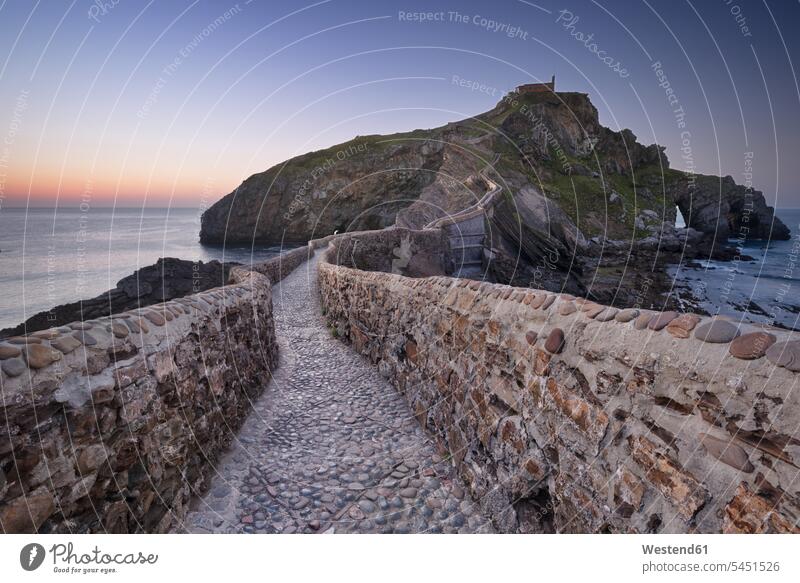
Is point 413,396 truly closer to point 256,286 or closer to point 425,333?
point 425,333

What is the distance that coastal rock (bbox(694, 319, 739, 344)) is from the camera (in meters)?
2.46

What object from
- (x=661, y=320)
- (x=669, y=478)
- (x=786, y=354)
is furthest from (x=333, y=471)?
(x=786, y=354)

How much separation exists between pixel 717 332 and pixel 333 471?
15.8 ft

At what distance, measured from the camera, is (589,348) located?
10.8 feet

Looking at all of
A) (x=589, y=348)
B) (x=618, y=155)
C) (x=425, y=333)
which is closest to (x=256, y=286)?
(x=425, y=333)

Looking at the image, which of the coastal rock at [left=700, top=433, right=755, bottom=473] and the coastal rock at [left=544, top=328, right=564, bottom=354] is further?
the coastal rock at [left=544, top=328, right=564, bottom=354]

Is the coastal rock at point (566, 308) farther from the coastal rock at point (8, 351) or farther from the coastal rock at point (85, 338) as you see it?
the coastal rock at point (8, 351)

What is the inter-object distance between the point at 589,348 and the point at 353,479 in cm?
370

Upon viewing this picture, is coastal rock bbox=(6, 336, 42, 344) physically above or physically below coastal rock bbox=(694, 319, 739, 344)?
below

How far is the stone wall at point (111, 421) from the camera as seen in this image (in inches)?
106

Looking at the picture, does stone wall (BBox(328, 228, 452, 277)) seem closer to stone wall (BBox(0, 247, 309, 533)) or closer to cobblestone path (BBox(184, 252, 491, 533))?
cobblestone path (BBox(184, 252, 491, 533))
